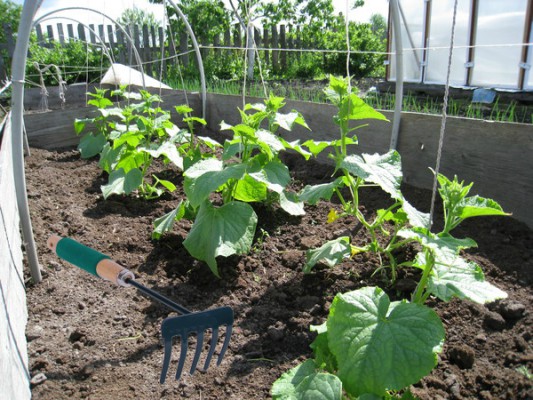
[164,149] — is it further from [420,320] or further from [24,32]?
[420,320]

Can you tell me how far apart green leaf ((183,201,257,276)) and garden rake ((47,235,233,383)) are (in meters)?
0.69

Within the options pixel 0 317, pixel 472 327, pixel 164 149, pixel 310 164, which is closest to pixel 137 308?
pixel 0 317

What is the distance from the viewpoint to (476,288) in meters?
1.36

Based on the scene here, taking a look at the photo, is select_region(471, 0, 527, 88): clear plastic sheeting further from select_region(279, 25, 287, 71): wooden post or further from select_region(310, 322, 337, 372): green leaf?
select_region(279, 25, 287, 71): wooden post

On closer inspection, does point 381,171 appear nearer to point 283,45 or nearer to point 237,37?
point 237,37

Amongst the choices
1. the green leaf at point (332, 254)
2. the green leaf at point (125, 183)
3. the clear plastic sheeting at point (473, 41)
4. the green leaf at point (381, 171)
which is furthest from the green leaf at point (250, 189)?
the clear plastic sheeting at point (473, 41)

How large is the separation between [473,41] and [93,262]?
499 cm

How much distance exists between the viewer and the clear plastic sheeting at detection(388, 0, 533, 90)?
461cm

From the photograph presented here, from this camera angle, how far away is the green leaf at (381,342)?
1.19 meters

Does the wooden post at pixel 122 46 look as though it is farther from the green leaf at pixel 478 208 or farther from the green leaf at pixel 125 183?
the green leaf at pixel 478 208

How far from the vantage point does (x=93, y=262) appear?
1.36m

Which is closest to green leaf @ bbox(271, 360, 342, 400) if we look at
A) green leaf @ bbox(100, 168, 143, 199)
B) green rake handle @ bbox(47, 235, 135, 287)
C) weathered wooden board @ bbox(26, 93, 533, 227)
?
green rake handle @ bbox(47, 235, 135, 287)

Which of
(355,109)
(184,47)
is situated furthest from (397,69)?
(184,47)

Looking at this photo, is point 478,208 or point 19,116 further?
point 19,116
